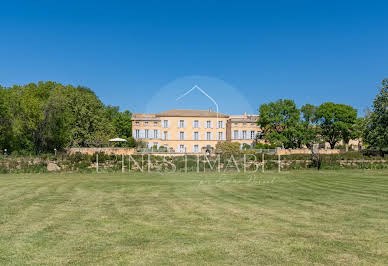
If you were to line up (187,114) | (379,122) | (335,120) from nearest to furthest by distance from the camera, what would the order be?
(379,122) → (335,120) → (187,114)

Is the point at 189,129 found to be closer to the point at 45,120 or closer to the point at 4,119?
the point at 45,120

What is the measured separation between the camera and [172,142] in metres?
64.8

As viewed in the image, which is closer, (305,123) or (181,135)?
(305,123)

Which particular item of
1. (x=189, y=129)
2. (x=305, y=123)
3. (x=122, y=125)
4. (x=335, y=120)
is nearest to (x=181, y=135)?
(x=189, y=129)

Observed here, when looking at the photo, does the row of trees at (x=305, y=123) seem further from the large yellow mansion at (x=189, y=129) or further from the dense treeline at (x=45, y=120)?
the dense treeline at (x=45, y=120)

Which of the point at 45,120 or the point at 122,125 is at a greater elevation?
the point at 122,125

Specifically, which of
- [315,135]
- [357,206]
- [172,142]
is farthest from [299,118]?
[357,206]

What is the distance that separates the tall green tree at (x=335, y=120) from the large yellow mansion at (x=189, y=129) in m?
11.1

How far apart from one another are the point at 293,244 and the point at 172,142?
59.0 meters

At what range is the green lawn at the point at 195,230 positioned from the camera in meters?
5.39

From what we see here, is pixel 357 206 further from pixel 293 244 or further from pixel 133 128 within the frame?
pixel 133 128

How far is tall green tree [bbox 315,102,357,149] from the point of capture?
5975 centimetres

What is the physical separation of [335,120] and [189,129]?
83.0 feet

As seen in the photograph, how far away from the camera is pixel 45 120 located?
4066 cm
